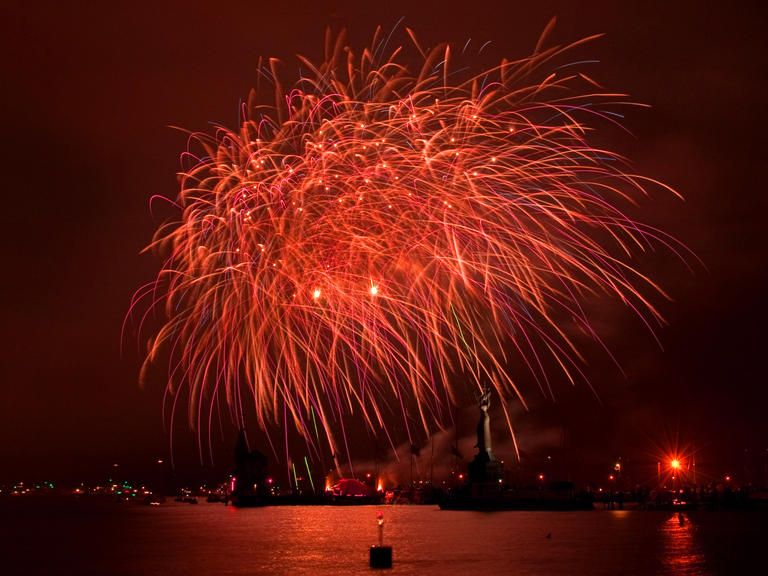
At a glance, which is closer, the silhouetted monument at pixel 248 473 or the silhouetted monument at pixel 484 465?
the silhouetted monument at pixel 484 465

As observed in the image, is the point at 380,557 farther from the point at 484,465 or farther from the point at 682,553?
the point at 484,465

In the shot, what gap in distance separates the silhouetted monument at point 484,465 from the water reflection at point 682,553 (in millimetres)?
51047

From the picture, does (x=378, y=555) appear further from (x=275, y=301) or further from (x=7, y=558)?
(x=7, y=558)

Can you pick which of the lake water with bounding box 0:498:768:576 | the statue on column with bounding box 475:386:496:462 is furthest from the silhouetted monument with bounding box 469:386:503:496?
the lake water with bounding box 0:498:768:576

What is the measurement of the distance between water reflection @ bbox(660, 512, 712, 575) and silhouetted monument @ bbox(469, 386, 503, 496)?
51047 mm

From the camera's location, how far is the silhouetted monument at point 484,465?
111m

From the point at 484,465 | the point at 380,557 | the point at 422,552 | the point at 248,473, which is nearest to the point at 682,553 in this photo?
the point at 422,552

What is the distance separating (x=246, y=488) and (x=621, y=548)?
509 ft

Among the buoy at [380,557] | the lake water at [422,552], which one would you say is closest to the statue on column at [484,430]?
the lake water at [422,552]

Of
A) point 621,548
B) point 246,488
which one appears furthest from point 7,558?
point 246,488

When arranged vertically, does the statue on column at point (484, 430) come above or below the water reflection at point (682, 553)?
above

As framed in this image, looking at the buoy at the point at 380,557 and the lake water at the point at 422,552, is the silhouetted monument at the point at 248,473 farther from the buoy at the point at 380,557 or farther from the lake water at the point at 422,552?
the buoy at the point at 380,557

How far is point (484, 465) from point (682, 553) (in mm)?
71285

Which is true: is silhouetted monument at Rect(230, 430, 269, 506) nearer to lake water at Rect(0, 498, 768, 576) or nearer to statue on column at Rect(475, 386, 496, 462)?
statue on column at Rect(475, 386, 496, 462)
